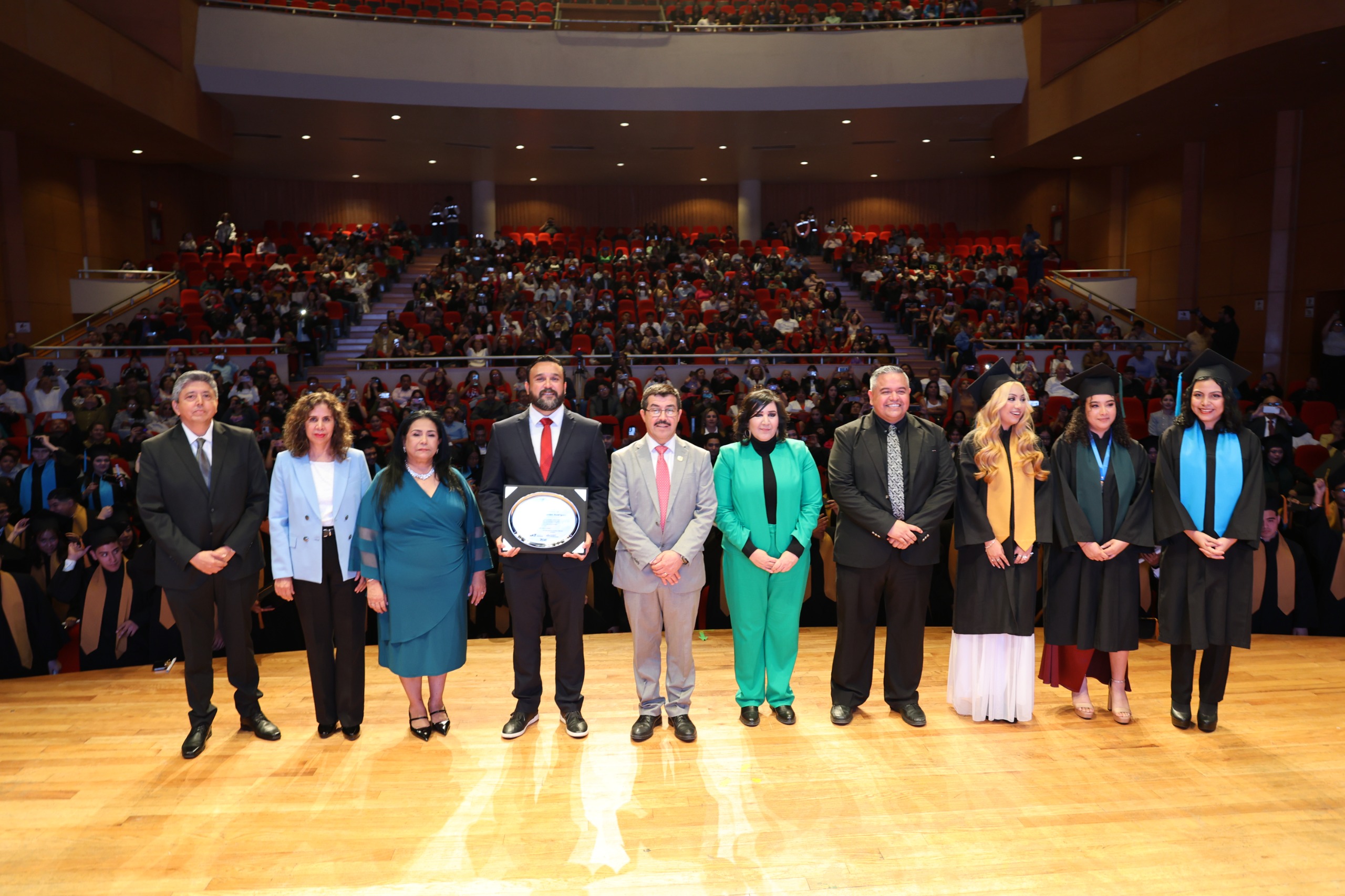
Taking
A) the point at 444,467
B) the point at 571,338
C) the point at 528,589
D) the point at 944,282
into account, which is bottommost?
the point at 528,589

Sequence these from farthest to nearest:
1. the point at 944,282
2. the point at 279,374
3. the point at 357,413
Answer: the point at 944,282 < the point at 279,374 < the point at 357,413

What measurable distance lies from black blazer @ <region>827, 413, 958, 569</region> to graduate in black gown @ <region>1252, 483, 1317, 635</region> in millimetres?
2597

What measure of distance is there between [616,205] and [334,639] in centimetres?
1829

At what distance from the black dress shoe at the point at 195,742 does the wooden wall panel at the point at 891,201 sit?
18.5 metres

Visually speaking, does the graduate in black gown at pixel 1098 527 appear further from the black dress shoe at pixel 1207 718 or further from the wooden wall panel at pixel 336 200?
the wooden wall panel at pixel 336 200

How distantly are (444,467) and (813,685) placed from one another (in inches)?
81.9

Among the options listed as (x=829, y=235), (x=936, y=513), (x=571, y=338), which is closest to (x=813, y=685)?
(x=936, y=513)

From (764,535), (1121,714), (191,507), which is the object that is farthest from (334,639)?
(1121,714)

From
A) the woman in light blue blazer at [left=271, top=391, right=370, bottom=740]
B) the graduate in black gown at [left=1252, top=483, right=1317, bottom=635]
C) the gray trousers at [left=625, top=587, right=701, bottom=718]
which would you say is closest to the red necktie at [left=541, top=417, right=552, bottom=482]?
the gray trousers at [left=625, top=587, right=701, bottom=718]

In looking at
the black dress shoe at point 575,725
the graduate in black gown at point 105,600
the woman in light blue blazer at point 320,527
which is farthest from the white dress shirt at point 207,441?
the black dress shoe at point 575,725

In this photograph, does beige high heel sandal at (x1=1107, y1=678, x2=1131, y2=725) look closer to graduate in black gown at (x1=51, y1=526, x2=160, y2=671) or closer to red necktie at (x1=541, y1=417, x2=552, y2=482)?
red necktie at (x1=541, y1=417, x2=552, y2=482)

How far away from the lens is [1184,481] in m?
3.69

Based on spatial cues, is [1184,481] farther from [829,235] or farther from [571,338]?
[829,235]

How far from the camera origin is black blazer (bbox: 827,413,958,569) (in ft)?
12.2
